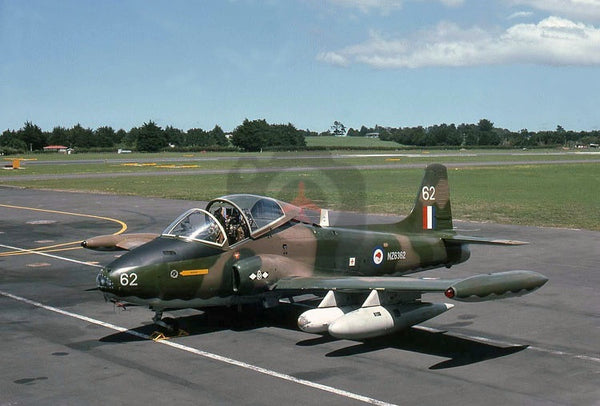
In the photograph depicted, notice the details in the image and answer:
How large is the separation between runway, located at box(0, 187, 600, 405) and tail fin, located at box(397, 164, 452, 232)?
2.16 meters

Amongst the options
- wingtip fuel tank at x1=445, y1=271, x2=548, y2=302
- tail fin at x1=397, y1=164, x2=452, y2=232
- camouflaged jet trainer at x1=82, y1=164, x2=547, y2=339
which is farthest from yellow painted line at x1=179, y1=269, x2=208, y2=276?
tail fin at x1=397, y1=164, x2=452, y2=232

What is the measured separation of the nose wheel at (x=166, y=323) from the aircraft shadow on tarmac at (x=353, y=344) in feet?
1.08

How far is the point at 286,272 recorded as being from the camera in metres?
15.8

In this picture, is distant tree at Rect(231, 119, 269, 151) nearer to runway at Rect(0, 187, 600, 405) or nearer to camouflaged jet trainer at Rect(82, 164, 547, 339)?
runway at Rect(0, 187, 600, 405)

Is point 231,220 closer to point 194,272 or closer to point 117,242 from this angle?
point 194,272

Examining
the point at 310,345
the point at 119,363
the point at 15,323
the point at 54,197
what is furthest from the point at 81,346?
the point at 54,197

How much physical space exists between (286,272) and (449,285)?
13.5ft

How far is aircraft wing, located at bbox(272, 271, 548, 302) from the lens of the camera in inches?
500

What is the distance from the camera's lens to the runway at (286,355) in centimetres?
1148

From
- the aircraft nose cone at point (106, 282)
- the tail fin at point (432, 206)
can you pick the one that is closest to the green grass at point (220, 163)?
the tail fin at point (432, 206)

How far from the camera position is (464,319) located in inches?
653

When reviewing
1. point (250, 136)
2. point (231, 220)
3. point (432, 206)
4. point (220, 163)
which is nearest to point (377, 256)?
point (432, 206)

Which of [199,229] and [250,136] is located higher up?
[250,136]

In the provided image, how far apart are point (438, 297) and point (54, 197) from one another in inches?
1586
